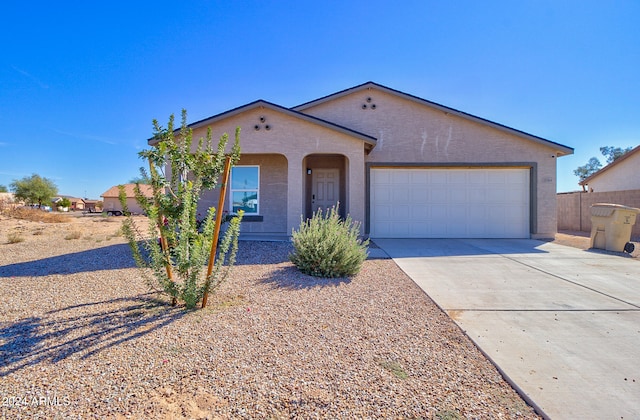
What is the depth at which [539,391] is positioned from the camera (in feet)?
8.45

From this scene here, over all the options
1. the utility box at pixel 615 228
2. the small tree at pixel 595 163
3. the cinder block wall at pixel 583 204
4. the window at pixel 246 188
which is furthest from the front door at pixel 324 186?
the small tree at pixel 595 163

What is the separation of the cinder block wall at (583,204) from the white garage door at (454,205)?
6351 millimetres

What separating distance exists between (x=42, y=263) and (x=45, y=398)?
6643mm

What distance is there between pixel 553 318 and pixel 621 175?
19.7m

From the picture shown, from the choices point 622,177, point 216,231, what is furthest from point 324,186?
point 622,177

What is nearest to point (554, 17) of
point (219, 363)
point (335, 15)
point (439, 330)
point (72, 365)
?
point (335, 15)

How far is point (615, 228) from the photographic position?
30.4 feet

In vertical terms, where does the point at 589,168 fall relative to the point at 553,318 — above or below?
above

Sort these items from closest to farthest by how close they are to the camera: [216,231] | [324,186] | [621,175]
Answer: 1. [216,231]
2. [324,186]
3. [621,175]

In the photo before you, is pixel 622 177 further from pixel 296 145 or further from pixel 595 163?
pixel 595 163

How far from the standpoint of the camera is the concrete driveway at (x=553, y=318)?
2.59 m

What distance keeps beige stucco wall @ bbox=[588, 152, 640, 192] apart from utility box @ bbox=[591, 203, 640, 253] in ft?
33.6

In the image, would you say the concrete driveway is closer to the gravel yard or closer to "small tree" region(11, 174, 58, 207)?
the gravel yard

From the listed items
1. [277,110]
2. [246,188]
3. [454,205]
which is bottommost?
[454,205]
